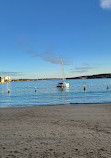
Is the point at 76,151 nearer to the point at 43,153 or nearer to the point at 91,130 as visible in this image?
the point at 43,153

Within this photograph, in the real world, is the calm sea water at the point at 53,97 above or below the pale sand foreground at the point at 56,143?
below

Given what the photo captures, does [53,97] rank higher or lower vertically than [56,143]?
lower

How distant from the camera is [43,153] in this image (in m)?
6.11

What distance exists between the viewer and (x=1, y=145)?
6949mm

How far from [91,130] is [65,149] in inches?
124

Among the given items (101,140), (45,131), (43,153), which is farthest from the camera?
(45,131)

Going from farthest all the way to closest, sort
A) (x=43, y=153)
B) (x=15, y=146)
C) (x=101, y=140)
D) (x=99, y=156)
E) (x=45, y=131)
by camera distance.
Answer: (x=45, y=131), (x=101, y=140), (x=15, y=146), (x=43, y=153), (x=99, y=156)

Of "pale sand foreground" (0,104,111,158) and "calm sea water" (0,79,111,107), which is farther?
"calm sea water" (0,79,111,107)

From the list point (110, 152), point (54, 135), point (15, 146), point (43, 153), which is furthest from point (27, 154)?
point (110, 152)

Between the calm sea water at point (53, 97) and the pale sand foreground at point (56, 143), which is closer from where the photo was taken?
the pale sand foreground at point (56, 143)

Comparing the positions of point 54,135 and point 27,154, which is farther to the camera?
point 54,135

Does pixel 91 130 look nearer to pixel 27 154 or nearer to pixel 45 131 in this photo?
pixel 45 131

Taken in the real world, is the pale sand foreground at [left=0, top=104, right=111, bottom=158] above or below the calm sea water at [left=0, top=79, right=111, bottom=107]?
above

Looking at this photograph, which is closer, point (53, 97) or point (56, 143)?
point (56, 143)
